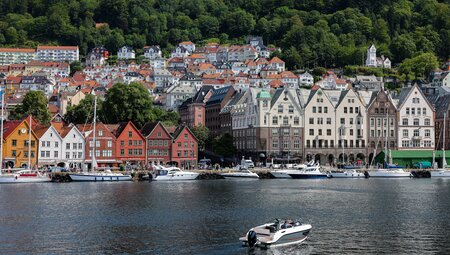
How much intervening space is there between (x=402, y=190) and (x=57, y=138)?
46461mm

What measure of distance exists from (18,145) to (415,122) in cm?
5939

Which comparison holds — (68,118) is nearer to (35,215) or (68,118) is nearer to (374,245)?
(35,215)

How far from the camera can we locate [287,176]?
95750 mm

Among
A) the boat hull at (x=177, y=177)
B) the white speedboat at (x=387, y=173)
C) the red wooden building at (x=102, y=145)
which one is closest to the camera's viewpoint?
the boat hull at (x=177, y=177)

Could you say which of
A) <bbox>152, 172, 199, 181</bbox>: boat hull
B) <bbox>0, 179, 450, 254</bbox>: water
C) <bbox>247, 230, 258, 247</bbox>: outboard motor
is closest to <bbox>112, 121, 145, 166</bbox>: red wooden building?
<bbox>152, 172, 199, 181</bbox>: boat hull

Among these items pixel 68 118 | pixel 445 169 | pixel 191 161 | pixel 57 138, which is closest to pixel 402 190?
pixel 445 169

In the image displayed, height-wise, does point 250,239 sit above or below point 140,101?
below

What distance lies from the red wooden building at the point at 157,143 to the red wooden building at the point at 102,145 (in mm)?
5020

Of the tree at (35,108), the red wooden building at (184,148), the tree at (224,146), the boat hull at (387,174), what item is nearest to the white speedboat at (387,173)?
the boat hull at (387,174)

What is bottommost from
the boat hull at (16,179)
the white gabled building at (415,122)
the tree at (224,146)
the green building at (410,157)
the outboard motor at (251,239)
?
the outboard motor at (251,239)

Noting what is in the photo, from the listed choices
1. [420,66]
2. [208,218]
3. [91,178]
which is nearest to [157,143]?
[91,178]

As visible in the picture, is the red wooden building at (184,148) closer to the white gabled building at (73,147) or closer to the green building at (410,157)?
the white gabled building at (73,147)

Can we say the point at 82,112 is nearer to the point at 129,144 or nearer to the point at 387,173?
the point at 129,144

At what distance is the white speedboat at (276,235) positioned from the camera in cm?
3763
